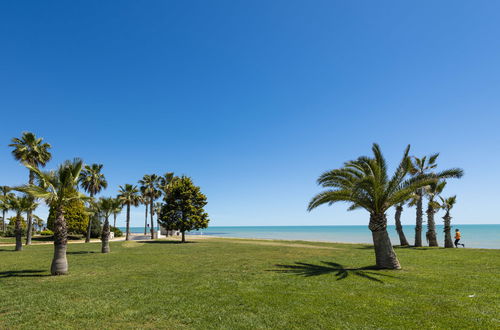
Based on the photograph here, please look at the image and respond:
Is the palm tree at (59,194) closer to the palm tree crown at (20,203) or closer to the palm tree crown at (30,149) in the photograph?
the palm tree crown at (20,203)

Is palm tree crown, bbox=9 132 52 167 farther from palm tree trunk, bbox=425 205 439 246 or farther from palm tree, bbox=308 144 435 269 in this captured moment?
palm tree trunk, bbox=425 205 439 246

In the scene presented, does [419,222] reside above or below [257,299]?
above

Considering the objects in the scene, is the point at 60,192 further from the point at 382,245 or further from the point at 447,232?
the point at 447,232

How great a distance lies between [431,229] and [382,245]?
20.8 m

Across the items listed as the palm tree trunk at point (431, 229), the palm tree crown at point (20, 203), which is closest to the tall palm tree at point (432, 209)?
the palm tree trunk at point (431, 229)

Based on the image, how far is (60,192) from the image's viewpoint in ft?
46.9

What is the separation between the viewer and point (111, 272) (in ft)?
46.4

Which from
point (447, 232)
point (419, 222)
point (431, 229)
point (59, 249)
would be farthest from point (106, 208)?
point (447, 232)

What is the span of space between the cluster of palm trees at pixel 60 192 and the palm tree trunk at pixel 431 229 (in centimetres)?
3421

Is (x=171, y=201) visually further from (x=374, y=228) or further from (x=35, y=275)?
(x=374, y=228)

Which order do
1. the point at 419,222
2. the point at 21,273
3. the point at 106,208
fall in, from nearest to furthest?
the point at 21,273, the point at 106,208, the point at 419,222

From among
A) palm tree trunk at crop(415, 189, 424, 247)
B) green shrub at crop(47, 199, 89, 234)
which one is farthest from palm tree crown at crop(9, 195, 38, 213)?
palm tree trunk at crop(415, 189, 424, 247)

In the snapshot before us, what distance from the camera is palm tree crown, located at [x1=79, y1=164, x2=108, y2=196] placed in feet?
141

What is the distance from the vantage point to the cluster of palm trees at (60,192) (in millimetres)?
13977
